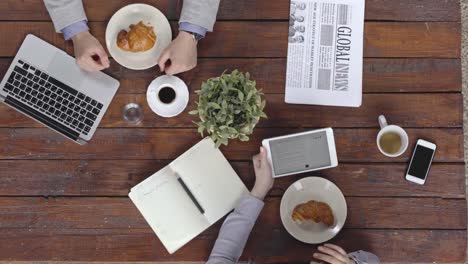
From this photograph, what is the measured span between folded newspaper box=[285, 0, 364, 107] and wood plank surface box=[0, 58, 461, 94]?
0.03 m

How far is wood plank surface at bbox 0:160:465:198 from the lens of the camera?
121 cm

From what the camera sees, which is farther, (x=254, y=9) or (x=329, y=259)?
(x=254, y=9)

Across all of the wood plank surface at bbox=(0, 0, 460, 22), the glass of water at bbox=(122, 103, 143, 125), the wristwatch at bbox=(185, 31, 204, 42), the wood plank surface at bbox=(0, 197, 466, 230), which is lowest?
the wood plank surface at bbox=(0, 197, 466, 230)

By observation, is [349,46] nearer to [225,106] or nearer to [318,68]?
[318,68]

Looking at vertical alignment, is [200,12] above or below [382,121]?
above

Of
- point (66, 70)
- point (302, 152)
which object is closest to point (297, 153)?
point (302, 152)

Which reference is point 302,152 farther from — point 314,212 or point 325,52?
point 325,52

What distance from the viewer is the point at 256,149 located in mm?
1222

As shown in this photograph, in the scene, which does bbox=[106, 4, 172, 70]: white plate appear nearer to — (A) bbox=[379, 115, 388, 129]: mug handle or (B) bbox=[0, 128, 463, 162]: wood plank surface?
(B) bbox=[0, 128, 463, 162]: wood plank surface

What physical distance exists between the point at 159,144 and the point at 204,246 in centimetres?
28

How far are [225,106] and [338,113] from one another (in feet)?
1.10

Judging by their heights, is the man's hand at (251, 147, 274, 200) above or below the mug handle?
below

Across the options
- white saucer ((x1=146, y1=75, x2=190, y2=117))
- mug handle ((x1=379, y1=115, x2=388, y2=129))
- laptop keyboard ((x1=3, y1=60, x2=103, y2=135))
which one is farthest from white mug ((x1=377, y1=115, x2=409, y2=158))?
laptop keyboard ((x1=3, y1=60, x2=103, y2=135))

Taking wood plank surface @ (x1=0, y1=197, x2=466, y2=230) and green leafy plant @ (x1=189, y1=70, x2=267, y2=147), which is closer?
green leafy plant @ (x1=189, y1=70, x2=267, y2=147)
